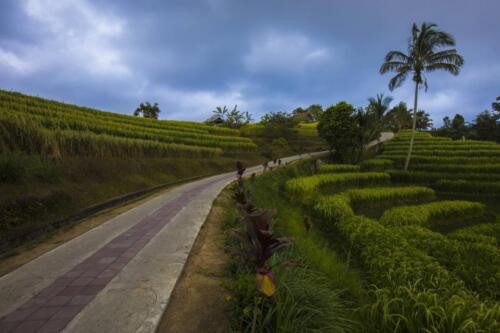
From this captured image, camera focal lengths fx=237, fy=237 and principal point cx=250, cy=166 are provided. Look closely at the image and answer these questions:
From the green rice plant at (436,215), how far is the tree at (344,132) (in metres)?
13.1

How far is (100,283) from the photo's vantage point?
292 cm

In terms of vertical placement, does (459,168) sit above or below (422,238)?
above

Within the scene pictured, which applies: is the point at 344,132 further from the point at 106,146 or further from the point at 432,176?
the point at 106,146

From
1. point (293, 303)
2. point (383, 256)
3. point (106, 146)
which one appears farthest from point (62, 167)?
point (383, 256)

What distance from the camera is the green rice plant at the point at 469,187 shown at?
12.4m

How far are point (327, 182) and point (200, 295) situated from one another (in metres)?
9.99

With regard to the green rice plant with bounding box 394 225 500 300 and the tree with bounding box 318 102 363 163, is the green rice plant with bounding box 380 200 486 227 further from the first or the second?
the tree with bounding box 318 102 363 163

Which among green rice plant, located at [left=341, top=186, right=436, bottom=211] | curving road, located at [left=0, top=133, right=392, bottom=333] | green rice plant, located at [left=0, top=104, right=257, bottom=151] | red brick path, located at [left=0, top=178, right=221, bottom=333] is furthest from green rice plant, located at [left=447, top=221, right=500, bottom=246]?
green rice plant, located at [left=0, top=104, right=257, bottom=151]

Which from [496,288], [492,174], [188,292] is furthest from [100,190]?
[492,174]

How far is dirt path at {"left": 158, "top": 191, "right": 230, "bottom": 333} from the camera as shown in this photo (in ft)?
7.36

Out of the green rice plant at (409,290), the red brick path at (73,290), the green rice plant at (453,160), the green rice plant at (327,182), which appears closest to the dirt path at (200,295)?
the red brick path at (73,290)

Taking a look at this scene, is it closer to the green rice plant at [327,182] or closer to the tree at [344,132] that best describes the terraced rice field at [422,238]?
the green rice plant at [327,182]

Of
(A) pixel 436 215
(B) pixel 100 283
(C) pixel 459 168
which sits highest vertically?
(C) pixel 459 168

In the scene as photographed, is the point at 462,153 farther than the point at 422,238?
Yes
